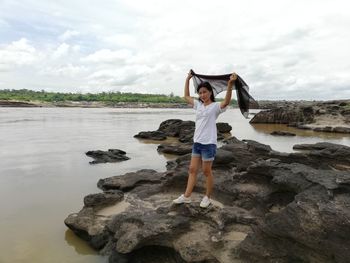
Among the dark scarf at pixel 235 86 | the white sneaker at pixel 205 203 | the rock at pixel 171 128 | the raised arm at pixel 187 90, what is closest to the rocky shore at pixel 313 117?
the rock at pixel 171 128

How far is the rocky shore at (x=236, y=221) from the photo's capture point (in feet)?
17.4

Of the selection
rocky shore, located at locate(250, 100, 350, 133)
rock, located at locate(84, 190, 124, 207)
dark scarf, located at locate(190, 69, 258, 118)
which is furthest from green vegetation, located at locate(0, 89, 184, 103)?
dark scarf, located at locate(190, 69, 258, 118)

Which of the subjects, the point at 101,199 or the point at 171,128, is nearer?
the point at 101,199

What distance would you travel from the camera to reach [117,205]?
8.96m

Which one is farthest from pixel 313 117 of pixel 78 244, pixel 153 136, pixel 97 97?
pixel 97 97

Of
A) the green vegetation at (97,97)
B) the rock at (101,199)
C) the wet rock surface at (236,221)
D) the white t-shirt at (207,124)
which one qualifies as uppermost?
the white t-shirt at (207,124)

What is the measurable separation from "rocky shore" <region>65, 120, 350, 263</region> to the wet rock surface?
1 centimetres

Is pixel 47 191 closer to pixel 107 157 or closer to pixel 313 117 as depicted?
pixel 107 157

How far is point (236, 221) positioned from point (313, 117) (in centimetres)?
3655

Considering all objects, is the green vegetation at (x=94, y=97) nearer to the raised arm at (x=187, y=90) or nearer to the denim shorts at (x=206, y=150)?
the raised arm at (x=187, y=90)

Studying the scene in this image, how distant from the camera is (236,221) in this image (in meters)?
6.80

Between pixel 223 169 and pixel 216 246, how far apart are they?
193 inches

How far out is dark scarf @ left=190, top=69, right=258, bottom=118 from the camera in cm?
717

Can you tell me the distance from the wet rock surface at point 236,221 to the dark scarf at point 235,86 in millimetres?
1485
